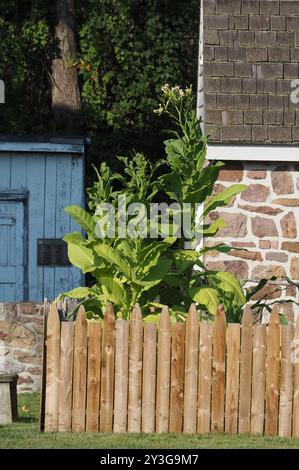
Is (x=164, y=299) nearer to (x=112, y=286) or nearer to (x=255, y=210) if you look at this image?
(x=112, y=286)

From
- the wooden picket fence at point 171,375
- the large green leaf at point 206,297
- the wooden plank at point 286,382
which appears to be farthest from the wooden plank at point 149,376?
the wooden plank at point 286,382

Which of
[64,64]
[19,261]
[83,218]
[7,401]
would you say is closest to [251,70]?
[19,261]

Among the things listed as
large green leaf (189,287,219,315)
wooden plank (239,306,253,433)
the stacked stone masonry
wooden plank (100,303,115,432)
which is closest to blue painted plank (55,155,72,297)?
the stacked stone masonry

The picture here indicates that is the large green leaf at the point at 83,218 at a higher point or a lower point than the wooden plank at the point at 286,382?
higher

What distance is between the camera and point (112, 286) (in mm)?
9648

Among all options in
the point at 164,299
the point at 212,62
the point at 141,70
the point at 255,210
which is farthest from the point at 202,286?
the point at 141,70

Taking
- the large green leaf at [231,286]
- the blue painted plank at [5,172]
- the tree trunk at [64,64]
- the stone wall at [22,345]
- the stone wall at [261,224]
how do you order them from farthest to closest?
the tree trunk at [64,64] < the blue painted plank at [5,172] < the stone wall at [261,224] < the stone wall at [22,345] < the large green leaf at [231,286]

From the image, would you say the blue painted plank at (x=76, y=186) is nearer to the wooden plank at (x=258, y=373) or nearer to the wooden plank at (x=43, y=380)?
the wooden plank at (x=43, y=380)

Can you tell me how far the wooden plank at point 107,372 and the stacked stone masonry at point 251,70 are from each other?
16.2ft

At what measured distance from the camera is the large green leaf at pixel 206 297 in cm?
970

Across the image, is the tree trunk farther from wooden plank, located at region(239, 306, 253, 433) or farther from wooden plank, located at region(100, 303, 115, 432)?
wooden plank, located at region(239, 306, 253, 433)

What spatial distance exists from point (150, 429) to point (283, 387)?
1050 millimetres

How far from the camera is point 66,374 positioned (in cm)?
913

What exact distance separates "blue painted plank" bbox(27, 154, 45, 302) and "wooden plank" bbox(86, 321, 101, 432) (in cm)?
797
